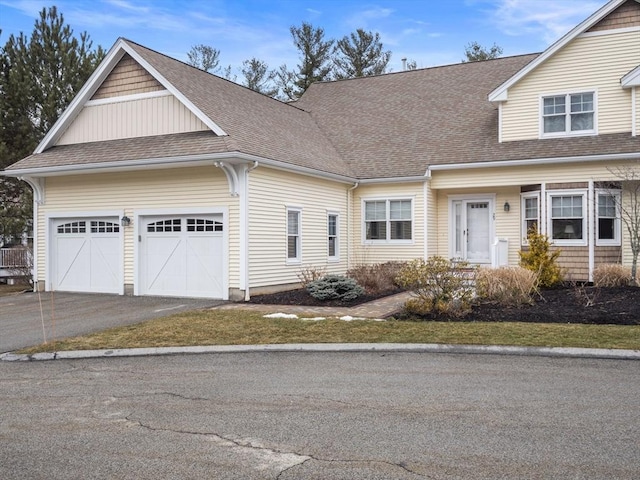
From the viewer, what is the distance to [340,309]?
45.5 feet

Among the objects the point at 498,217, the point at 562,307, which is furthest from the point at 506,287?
the point at 498,217

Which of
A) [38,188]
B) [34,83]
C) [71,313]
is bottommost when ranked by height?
[71,313]

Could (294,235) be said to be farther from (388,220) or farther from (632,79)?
(632,79)

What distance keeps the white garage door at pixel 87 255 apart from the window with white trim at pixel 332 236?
21.1 feet

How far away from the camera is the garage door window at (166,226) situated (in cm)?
1719

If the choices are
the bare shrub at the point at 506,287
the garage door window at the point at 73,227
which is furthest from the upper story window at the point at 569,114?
the garage door window at the point at 73,227

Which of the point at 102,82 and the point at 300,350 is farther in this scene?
the point at 102,82

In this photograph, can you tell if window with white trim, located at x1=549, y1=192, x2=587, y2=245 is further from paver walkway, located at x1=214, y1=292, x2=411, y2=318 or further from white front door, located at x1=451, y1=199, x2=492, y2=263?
paver walkway, located at x1=214, y1=292, x2=411, y2=318

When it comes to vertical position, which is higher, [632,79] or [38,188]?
[632,79]

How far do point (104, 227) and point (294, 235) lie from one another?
548 centimetres

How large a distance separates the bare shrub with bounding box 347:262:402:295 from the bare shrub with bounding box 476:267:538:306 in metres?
3.92

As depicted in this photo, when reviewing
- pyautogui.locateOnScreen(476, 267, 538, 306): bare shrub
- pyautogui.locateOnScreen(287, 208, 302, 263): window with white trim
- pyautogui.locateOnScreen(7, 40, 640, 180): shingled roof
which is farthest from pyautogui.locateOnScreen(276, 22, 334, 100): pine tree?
pyautogui.locateOnScreen(476, 267, 538, 306): bare shrub

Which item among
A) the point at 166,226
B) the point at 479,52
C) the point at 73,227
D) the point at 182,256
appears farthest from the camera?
the point at 479,52

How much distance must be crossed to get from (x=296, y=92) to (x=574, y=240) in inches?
1276
